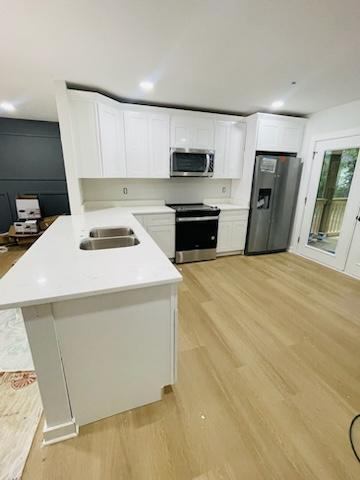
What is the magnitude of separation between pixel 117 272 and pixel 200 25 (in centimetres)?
182

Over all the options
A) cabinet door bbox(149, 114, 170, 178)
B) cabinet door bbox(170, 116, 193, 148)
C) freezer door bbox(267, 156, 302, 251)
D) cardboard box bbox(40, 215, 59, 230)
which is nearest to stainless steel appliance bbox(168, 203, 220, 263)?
cabinet door bbox(149, 114, 170, 178)

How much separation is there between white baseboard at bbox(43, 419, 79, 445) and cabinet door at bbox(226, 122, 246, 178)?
381 centimetres

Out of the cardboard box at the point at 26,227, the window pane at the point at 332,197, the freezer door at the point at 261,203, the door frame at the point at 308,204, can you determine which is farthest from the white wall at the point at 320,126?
the cardboard box at the point at 26,227

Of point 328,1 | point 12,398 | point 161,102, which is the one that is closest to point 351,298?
point 328,1

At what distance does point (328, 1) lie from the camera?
4.33 feet

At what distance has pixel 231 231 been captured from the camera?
388 cm

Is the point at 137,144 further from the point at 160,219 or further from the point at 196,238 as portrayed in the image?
the point at 196,238

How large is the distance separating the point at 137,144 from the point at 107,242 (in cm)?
195

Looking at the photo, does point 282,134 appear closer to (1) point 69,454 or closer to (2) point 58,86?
(2) point 58,86

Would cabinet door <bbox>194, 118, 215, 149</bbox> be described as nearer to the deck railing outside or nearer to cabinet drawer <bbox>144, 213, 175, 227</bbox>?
cabinet drawer <bbox>144, 213, 175, 227</bbox>

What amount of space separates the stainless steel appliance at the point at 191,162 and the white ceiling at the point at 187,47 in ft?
2.59

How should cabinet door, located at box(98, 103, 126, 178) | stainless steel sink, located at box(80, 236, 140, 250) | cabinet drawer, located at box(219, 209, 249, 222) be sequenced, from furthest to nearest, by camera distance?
cabinet drawer, located at box(219, 209, 249, 222)
cabinet door, located at box(98, 103, 126, 178)
stainless steel sink, located at box(80, 236, 140, 250)

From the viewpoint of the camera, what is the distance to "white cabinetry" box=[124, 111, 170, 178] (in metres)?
3.25

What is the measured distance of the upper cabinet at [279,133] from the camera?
364cm
